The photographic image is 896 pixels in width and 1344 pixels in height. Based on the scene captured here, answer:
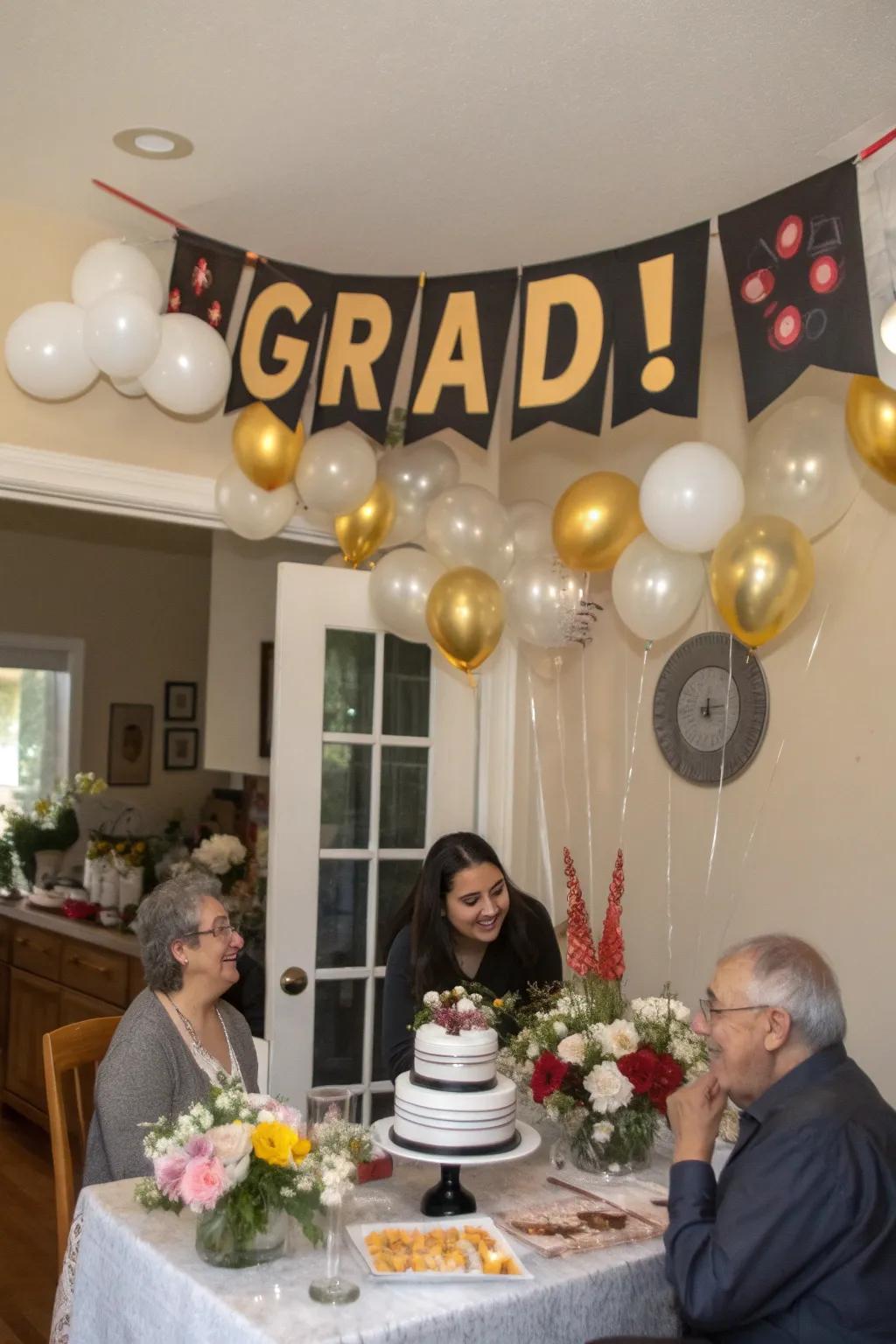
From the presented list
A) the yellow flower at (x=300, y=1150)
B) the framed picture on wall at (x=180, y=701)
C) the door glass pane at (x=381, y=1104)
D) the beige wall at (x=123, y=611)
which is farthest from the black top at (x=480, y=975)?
the framed picture on wall at (x=180, y=701)

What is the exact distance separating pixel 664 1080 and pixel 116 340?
200 cm

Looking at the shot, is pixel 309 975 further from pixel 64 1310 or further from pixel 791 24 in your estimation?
pixel 791 24

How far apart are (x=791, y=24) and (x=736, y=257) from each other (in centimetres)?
51

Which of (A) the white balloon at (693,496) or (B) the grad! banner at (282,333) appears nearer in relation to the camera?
(A) the white balloon at (693,496)

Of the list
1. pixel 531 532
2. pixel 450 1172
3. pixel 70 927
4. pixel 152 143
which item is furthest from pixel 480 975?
pixel 70 927

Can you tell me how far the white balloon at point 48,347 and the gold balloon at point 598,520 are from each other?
1.24 m

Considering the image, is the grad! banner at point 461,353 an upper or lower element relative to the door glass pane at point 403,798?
upper

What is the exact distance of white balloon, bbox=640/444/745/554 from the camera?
2.96 m

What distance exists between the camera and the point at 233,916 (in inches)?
176

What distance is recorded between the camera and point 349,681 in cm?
389

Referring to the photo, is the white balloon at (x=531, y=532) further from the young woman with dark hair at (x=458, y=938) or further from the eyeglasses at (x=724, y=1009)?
the eyeglasses at (x=724, y=1009)

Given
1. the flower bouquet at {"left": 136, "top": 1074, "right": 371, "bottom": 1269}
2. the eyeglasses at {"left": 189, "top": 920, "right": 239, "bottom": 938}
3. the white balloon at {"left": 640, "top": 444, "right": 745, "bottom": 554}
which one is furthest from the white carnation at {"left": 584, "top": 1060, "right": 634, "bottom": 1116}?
the white balloon at {"left": 640, "top": 444, "right": 745, "bottom": 554}

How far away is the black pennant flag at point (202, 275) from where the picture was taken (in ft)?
10.7

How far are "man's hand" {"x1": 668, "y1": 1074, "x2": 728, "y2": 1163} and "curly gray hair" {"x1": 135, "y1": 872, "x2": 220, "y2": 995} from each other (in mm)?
1104
